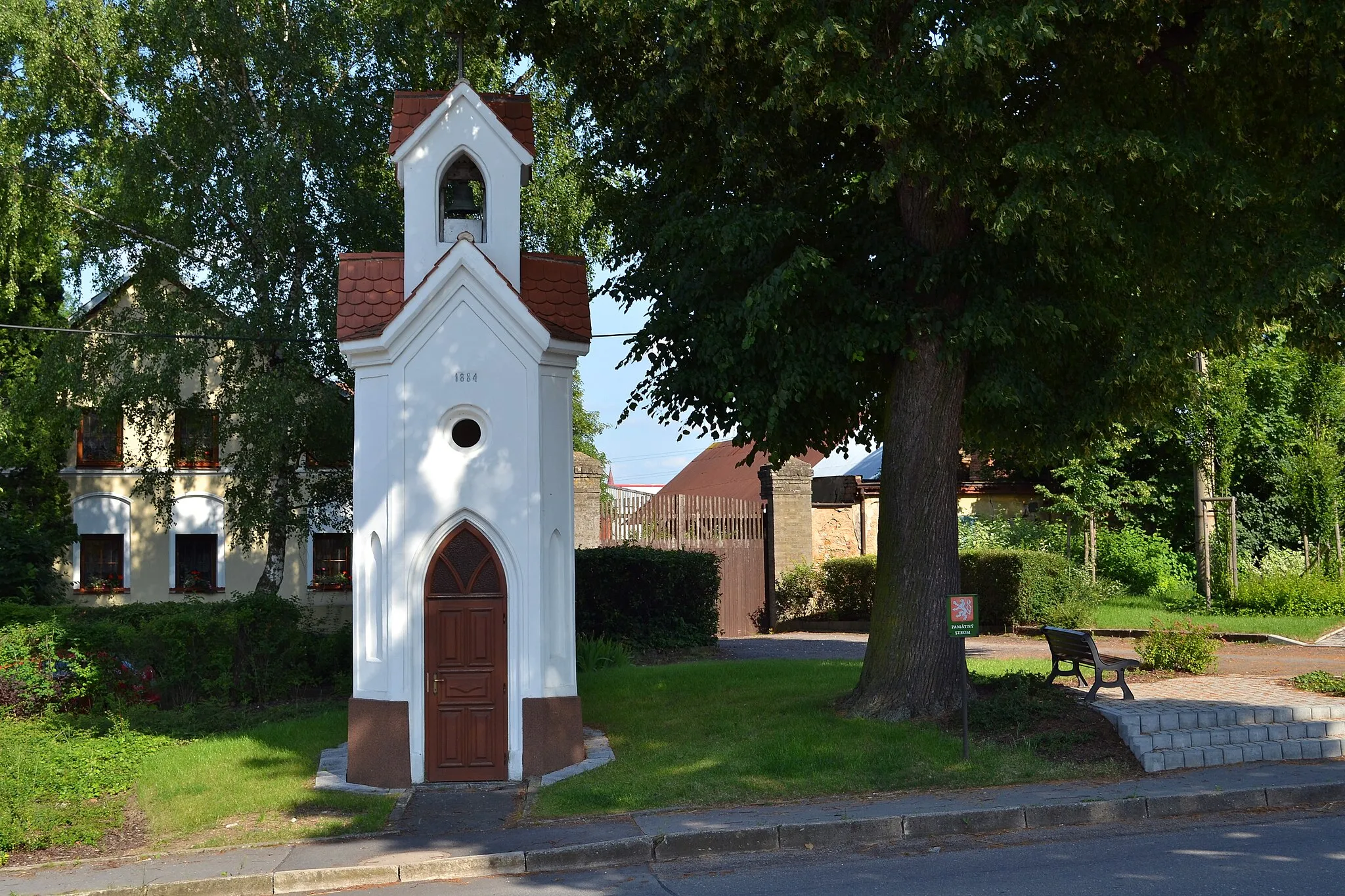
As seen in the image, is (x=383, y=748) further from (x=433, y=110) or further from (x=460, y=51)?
(x=460, y=51)

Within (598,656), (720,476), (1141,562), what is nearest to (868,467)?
(720,476)

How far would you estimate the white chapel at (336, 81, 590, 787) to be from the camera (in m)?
11.5

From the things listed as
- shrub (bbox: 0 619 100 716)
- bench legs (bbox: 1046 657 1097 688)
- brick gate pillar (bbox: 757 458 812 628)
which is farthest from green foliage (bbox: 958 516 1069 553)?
shrub (bbox: 0 619 100 716)

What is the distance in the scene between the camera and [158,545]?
30.6 m

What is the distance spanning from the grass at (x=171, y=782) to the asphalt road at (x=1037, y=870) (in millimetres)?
2359

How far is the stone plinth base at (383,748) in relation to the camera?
1134cm

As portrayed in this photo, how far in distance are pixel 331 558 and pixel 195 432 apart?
1118 centimetres

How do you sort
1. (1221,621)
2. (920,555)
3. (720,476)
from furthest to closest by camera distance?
(720,476)
(1221,621)
(920,555)

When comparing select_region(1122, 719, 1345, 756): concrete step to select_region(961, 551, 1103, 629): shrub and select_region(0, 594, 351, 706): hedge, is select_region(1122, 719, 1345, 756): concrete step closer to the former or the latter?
select_region(961, 551, 1103, 629): shrub

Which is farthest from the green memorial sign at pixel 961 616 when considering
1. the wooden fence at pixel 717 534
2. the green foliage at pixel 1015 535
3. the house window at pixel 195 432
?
the green foliage at pixel 1015 535

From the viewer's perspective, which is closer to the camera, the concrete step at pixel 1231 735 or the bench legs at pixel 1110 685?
the concrete step at pixel 1231 735

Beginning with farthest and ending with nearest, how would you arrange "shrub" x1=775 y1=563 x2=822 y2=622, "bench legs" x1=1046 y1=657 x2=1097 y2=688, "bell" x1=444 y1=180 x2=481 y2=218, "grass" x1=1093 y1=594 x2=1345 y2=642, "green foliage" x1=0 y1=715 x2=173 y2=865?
"shrub" x1=775 y1=563 x2=822 y2=622 < "grass" x1=1093 y1=594 x2=1345 y2=642 < "bell" x1=444 y1=180 x2=481 y2=218 < "bench legs" x1=1046 y1=657 x2=1097 y2=688 < "green foliage" x1=0 y1=715 x2=173 y2=865

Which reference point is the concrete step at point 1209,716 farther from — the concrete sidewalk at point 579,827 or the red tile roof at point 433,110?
the red tile roof at point 433,110

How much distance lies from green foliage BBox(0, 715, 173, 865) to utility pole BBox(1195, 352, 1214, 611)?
64.1 ft
